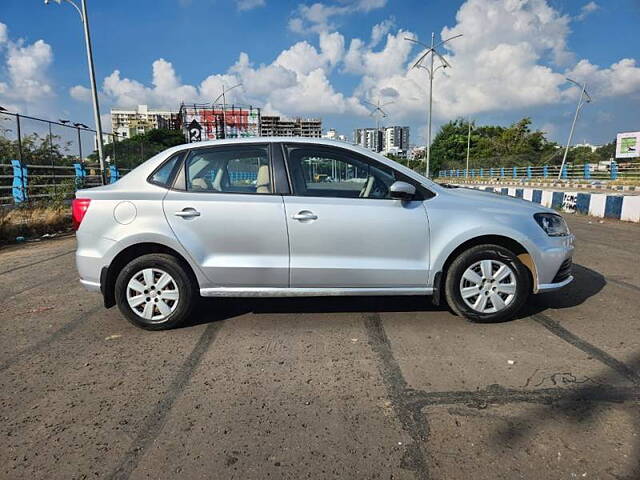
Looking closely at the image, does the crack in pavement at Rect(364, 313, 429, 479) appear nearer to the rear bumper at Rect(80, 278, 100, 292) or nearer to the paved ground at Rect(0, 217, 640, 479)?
the paved ground at Rect(0, 217, 640, 479)

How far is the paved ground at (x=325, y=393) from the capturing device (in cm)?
226

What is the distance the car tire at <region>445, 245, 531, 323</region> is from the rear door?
5.14ft

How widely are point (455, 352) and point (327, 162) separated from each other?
6.67 ft

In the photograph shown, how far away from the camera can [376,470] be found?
218cm

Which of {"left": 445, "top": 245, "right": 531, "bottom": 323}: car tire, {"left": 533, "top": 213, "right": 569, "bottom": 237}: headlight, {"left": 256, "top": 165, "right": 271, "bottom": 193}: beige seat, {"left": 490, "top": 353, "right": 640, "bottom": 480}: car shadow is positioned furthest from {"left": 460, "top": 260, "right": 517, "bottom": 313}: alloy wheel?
{"left": 256, "top": 165, "right": 271, "bottom": 193}: beige seat

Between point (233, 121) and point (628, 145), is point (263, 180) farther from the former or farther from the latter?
point (233, 121)

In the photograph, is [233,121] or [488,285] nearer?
[488,285]

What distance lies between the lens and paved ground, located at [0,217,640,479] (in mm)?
2258

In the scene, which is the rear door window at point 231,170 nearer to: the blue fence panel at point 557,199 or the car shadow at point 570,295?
the car shadow at point 570,295

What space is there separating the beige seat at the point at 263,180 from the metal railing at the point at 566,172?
3227 cm

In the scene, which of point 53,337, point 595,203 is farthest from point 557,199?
point 53,337

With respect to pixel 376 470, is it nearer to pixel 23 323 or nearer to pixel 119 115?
pixel 23 323

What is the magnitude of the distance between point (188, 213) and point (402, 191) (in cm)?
191

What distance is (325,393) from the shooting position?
9.56 feet
